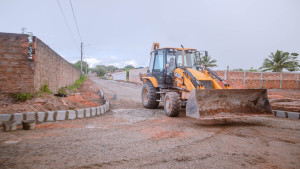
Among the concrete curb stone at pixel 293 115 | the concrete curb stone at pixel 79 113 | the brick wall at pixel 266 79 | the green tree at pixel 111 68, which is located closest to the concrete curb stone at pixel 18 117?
the concrete curb stone at pixel 79 113

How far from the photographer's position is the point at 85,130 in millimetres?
4941

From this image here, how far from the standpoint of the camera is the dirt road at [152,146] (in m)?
2.95

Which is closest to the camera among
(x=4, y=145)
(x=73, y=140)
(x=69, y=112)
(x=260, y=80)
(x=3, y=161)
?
(x=3, y=161)

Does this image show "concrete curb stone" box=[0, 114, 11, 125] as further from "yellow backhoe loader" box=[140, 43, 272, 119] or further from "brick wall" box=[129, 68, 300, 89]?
"brick wall" box=[129, 68, 300, 89]

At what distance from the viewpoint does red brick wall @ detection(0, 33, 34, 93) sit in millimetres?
6479

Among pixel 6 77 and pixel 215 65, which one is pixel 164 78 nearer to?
pixel 6 77

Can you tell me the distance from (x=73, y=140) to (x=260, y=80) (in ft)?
86.6

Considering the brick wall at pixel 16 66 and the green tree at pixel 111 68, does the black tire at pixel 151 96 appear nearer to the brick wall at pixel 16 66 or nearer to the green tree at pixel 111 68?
the brick wall at pixel 16 66

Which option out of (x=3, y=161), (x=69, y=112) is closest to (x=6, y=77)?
(x=69, y=112)

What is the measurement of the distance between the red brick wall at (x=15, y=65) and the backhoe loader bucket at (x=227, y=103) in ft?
17.9

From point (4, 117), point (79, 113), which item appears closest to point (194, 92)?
point (79, 113)

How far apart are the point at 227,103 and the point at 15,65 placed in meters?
6.92

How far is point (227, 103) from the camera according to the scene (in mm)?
5727

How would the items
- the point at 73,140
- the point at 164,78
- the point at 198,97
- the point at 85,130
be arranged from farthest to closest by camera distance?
the point at 164,78, the point at 198,97, the point at 85,130, the point at 73,140
